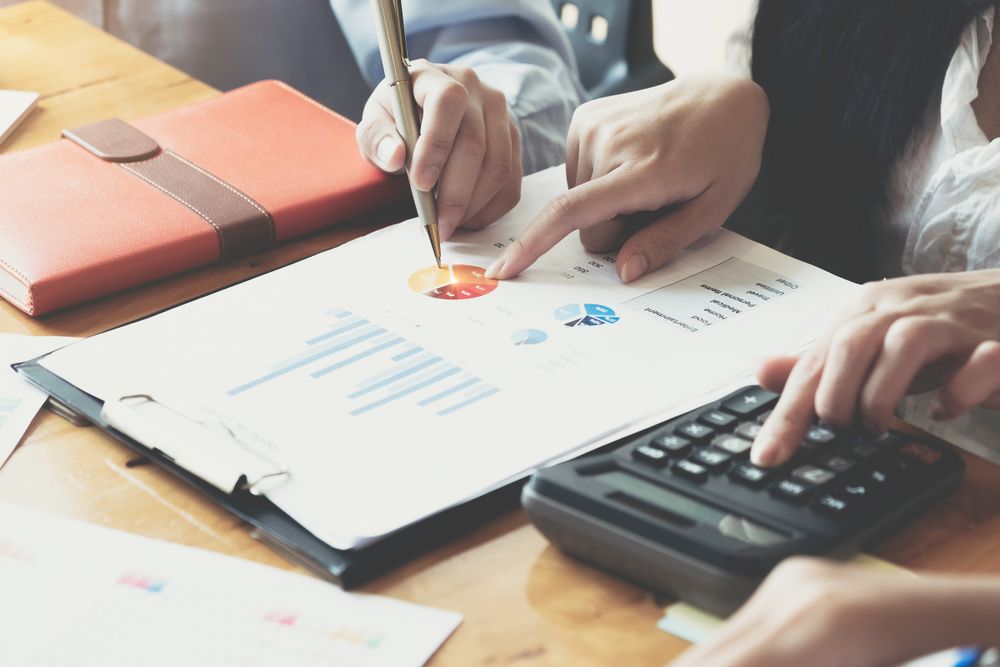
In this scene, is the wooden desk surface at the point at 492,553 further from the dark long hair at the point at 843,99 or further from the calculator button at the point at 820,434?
the dark long hair at the point at 843,99

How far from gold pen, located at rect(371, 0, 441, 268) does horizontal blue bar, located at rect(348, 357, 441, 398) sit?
133 mm

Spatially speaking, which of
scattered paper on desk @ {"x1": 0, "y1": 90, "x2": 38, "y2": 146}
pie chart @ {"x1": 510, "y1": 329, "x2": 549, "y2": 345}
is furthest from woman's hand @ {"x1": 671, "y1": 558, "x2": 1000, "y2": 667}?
scattered paper on desk @ {"x1": 0, "y1": 90, "x2": 38, "y2": 146}

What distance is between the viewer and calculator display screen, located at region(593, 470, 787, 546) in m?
0.43

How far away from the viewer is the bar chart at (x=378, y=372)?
55cm

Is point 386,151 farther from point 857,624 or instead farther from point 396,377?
point 857,624

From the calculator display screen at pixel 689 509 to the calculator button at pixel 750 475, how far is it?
0.8 inches

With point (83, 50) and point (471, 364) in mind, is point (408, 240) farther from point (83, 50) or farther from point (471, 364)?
point (83, 50)

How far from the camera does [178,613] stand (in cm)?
44

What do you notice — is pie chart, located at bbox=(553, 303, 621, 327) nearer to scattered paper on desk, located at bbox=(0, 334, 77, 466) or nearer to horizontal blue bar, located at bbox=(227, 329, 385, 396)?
horizontal blue bar, located at bbox=(227, 329, 385, 396)

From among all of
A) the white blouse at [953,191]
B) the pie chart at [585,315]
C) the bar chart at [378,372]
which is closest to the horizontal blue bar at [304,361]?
the bar chart at [378,372]

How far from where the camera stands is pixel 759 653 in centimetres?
33

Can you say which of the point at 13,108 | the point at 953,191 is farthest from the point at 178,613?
the point at 13,108

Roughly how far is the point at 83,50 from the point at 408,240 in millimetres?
593

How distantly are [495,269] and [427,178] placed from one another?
0.09 metres
